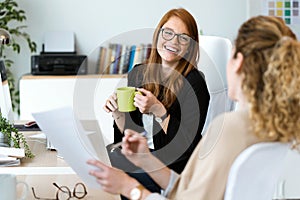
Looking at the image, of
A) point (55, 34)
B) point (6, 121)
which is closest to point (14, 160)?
point (6, 121)

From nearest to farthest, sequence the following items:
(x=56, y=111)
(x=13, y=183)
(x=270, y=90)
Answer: (x=270, y=90) < (x=56, y=111) < (x=13, y=183)

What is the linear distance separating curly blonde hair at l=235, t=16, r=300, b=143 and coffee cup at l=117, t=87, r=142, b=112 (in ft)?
1.97

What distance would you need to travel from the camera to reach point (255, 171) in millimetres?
1434

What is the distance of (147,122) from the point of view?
2021 mm

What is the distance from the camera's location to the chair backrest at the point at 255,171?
4.53 ft

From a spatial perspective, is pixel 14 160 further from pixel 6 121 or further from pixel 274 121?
pixel 274 121

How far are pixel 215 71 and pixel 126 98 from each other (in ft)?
1.71

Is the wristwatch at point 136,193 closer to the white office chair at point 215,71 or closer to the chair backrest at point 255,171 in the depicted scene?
the chair backrest at point 255,171

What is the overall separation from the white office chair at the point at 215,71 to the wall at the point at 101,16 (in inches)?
74.3

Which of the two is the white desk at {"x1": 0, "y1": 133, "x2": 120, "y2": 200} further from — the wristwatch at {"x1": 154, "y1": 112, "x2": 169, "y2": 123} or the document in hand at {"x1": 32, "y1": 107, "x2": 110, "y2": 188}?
the wristwatch at {"x1": 154, "y1": 112, "x2": 169, "y2": 123}

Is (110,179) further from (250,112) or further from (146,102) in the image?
(146,102)

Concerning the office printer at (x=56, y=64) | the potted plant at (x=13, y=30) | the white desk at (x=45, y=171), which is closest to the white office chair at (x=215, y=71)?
the white desk at (x=45, y=171)

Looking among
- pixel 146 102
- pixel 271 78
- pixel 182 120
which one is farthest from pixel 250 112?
pixel 182 120

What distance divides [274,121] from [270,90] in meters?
0.07
